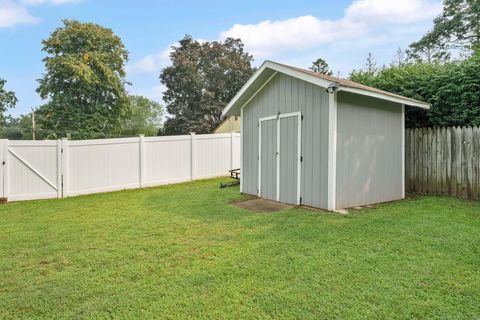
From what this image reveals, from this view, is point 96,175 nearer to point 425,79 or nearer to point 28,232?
point 28,232

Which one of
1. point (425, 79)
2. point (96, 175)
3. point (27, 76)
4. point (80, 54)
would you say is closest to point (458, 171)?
point (425, 79)

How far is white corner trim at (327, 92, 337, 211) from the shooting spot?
18.0ft

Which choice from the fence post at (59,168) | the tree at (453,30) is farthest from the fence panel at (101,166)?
the tree at (453,30)

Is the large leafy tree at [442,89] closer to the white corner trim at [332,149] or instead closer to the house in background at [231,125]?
the white corner trim at [332,149]

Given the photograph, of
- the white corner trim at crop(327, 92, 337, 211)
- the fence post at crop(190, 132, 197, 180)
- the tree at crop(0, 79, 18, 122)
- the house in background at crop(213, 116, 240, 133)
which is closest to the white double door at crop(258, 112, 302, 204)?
the white corner trim at crop(327, 92, 337, 211)

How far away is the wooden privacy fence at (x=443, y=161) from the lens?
629cm

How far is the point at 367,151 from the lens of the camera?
6.17 m

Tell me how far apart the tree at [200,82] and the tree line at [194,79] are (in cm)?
9

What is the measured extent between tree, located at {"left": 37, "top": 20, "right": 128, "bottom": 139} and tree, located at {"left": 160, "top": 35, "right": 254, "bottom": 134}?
5258 millimetres

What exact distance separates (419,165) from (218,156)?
6.78m

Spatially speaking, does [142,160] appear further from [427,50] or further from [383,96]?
[427,50]

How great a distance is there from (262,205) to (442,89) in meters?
4.88

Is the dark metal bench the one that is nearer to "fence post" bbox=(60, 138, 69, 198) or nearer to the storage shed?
the storage shed

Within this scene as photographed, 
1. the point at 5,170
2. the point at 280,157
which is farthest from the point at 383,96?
the point at 5,170
